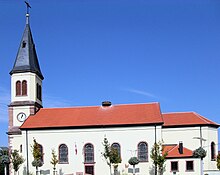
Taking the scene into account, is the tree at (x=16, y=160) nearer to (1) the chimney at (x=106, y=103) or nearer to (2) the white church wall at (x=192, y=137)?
(1) the chimney at (x=106, y=103)

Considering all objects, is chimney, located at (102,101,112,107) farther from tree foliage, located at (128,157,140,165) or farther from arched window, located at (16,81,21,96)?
arched window, located at (16,81,21,96)

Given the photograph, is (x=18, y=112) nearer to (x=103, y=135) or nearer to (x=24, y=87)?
(x=24, y=87)

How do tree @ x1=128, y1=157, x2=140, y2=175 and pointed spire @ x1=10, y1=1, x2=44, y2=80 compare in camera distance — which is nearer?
tree @ x1=128, y1=157, x2=140, y2=175

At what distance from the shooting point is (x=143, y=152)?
6275cm

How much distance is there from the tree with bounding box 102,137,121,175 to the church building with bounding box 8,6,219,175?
118 centimetres

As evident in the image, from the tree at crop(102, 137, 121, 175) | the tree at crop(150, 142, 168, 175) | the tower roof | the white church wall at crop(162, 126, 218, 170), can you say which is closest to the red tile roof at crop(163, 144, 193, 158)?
the tree at crop(150, 142, 168, 175)

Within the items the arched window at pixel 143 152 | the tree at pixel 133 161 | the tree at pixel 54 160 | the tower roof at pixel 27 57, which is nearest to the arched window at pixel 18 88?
the tower roof at pixel 27 57

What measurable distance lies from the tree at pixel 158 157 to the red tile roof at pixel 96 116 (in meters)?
3.82

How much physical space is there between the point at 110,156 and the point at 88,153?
485 centimetres

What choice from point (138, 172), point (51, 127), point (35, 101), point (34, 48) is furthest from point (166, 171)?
point (34, 48)

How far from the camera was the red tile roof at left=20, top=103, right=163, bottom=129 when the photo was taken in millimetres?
63844

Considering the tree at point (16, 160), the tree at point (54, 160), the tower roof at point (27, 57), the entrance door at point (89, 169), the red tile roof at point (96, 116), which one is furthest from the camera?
the tower roof at point (27, 57)

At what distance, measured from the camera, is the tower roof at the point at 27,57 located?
6912 cm

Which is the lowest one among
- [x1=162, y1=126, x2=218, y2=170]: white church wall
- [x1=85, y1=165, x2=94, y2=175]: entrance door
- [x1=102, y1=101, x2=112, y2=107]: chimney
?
[x1=85, y1=165, x2=94, y2=175]: entrance door
